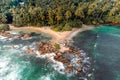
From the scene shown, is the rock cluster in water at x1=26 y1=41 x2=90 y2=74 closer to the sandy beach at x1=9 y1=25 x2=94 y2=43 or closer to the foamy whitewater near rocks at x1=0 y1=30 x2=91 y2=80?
the foamy whitewater near rocks at x1=0 y1=30 x2=91 y2=80

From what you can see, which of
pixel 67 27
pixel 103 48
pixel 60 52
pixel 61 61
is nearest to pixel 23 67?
pixel 61 61

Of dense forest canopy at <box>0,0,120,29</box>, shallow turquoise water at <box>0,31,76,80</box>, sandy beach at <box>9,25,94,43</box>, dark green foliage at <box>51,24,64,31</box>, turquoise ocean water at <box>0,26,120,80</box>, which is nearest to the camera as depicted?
shallow turquoise water at <box>0,31,76,80</box>

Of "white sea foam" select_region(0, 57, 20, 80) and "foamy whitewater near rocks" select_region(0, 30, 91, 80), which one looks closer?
"white sea foam" select_region(0, 57, 20, 80)

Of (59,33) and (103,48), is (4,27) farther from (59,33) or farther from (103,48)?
(103,48)

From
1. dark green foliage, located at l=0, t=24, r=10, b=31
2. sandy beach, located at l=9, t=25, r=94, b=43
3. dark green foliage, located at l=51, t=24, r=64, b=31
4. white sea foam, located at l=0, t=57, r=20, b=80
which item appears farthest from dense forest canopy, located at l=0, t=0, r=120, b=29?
white sea foam, located at l=0, t=57, r=20, b=80

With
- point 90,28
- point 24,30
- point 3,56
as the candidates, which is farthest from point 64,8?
point 3,56

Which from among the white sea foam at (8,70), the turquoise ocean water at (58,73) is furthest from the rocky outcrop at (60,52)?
the white sea foam at (8,70)

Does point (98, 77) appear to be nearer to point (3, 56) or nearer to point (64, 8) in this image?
point (3, 56)
